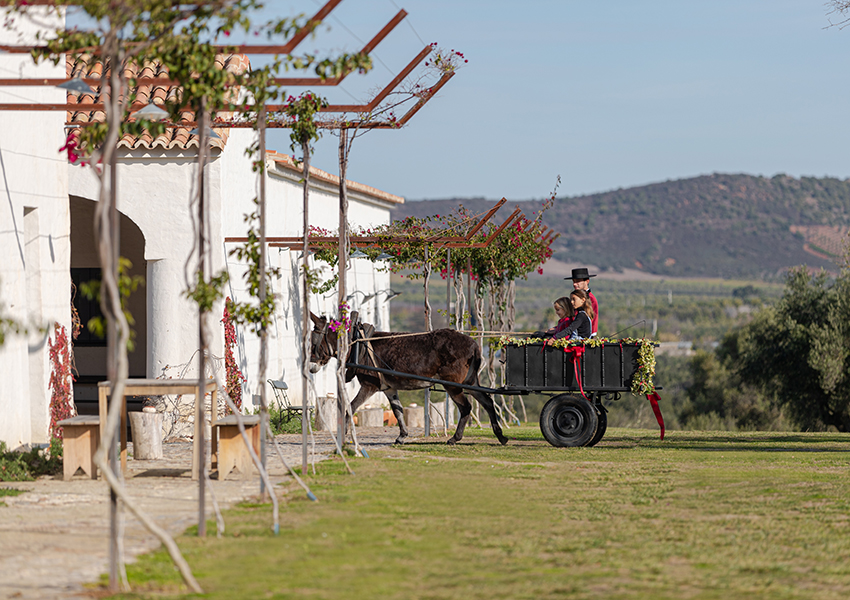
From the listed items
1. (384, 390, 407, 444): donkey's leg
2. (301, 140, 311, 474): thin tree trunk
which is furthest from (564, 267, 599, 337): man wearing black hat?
(301, 140, 311, 474): thin tree trunk

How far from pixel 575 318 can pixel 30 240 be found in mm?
6775

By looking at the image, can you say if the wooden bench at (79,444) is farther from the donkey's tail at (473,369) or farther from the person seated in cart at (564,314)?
the person seated in cart at (564,314)

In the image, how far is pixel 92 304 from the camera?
19062 millimetres

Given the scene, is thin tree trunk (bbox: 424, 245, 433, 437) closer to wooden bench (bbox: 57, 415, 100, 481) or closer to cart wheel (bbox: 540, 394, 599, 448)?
cart wheel (bbox: 540, 394, 599, 448)

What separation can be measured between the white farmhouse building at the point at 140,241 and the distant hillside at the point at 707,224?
90.6 meters

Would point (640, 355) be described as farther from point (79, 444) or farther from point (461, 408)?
point (79, 444)

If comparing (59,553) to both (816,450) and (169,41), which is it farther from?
(816,450)

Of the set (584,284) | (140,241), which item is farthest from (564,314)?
(140,241)

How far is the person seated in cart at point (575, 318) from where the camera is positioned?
519 inches

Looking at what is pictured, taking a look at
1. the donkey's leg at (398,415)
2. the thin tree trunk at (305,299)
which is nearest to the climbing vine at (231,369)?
the donkey's leg at (398,415)

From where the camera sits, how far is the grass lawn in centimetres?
579

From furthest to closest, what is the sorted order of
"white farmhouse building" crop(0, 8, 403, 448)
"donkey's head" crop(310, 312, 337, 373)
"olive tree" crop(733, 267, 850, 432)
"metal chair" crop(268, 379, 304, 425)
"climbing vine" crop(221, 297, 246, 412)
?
"olive tree" crop(733, 267, 850, 432) < "metal chair" crop(268, 379, 304, 425) < "climbing vine" crop(221, 297, 246, 412) < "donkey's head" crop(310, 312, 337, 373) < "white farmhouse building" crop(0, 8, 403, 448)

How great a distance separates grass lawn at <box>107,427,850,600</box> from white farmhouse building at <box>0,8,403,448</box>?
218 cm

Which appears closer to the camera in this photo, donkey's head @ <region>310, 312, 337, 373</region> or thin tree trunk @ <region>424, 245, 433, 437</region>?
donkey's head @ <region>310, 312, 337, 373</region>
